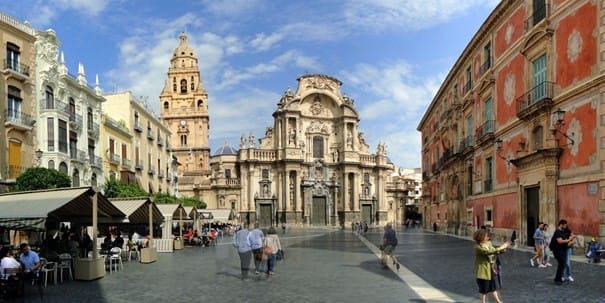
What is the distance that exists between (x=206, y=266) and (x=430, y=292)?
8.57 meters

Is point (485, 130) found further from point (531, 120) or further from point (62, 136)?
point (62, 136)

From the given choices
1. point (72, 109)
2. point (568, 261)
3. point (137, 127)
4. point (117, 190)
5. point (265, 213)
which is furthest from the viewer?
point (265, 213)

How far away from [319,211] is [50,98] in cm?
4210

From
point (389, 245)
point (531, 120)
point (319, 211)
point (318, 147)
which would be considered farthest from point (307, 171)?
point (389, 245)

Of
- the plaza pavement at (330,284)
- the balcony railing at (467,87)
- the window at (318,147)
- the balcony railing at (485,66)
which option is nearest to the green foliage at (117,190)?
the plaza pavement at (330,284)

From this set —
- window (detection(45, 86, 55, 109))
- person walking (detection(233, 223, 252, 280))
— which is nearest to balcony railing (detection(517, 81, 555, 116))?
person walking (detection(233, 223, 252, 280))

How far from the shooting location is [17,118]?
93.3ft

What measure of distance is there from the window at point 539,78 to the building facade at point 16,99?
25329 mm

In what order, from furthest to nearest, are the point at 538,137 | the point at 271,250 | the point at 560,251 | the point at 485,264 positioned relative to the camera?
1. the point at 538,137
2. the point at 271,250
3. the point at 560,251
4. the point at 485,264

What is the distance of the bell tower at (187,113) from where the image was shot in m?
81.5

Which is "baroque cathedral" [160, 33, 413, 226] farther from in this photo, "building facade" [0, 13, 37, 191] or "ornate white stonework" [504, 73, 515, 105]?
"ornate white stonework" [504, 73, 515, 105]

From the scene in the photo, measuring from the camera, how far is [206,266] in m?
17.3

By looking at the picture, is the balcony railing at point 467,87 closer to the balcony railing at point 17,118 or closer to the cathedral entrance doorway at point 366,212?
the balcony railing at point 17,118

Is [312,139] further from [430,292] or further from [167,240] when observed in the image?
[430,292]
